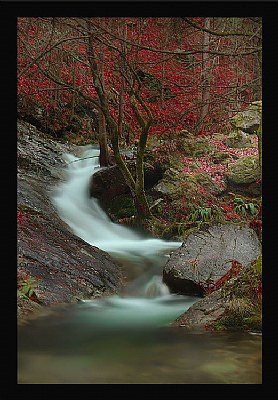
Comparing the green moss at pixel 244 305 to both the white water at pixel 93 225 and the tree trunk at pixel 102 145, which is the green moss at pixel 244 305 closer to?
the white water at pixel 93 225

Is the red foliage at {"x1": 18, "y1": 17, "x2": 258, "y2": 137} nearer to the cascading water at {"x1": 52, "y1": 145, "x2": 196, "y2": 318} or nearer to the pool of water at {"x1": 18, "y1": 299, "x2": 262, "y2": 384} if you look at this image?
the cascading water at {"x1": 52, "y1": 145, "x2": 196, "y2": 318}

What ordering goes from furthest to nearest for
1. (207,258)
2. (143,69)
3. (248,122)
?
(248,122) → (143,69) → (207,258)

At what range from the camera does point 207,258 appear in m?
4.75

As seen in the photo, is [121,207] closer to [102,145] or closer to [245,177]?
[102,145]

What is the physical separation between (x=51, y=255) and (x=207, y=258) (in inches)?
63.6

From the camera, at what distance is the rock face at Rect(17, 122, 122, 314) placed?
383 centimetres

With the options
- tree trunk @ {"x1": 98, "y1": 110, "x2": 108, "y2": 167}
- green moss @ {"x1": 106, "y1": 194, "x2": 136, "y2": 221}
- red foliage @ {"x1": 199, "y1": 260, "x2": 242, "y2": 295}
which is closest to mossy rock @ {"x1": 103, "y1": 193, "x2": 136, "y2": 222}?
green moss @ {"x1": 106, "y1": 194, "x2": 136, "y2": 221}

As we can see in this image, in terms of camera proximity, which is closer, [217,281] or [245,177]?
[217,281]

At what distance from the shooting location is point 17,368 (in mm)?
2793

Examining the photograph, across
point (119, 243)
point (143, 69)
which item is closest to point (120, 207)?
point (119, 243)

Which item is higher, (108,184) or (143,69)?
(143,69)
